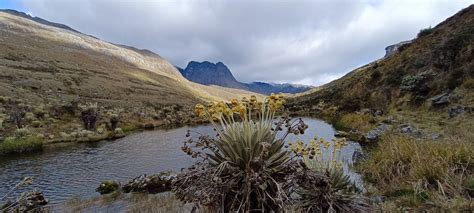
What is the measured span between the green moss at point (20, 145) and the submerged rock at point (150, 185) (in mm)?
16071

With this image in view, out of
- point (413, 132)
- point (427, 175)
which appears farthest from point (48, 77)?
point (427, 175)

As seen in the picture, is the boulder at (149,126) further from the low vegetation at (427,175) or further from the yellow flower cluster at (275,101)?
the yellow flower cluster at (275,101)

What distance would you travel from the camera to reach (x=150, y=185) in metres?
14.5

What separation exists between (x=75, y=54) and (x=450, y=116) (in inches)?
6050

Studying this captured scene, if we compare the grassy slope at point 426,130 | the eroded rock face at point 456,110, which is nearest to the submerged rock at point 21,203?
the grassy slope at point 426,130

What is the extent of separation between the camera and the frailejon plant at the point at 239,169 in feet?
14.9

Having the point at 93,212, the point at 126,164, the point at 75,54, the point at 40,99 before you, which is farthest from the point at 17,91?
the point at 75,54

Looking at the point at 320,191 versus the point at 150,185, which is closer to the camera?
the point at 320,191

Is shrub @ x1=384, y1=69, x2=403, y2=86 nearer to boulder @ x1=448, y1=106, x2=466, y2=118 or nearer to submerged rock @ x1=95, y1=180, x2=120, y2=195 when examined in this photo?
boulder @ x1=448, y1=106, x2=466, y2=118

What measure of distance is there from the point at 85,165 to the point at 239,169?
1882 cm

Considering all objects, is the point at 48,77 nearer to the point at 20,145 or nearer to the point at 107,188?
the point at 20,145

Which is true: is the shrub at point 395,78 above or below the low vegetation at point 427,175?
above

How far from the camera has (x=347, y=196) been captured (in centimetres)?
567

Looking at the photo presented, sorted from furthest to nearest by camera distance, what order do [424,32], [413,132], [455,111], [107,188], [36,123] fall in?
[424,32] < [36,123] < [455,111] < [413,132] < [107,188]
